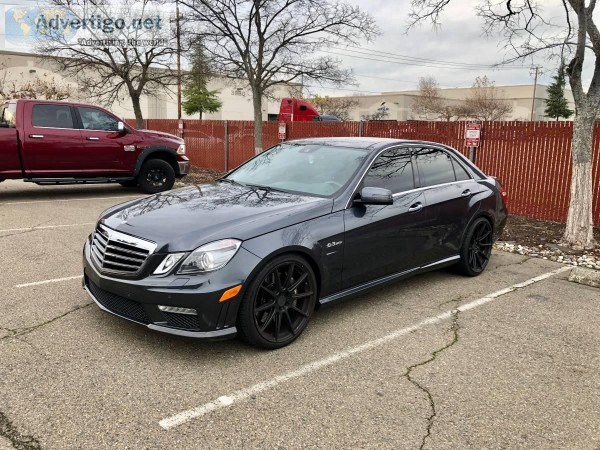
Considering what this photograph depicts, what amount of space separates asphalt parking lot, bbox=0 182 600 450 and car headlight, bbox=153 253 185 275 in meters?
0.62

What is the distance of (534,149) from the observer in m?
9.01

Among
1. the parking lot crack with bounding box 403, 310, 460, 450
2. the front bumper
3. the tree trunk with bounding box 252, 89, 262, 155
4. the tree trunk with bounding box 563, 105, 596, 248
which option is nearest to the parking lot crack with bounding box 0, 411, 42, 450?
the front bumper

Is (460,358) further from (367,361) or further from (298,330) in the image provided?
(298,330)

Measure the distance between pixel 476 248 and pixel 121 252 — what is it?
3.90 meters

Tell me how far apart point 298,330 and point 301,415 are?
957 millimetres

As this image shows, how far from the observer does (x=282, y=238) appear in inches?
142

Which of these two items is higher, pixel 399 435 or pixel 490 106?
pixel 490 106

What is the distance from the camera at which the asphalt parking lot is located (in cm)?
272

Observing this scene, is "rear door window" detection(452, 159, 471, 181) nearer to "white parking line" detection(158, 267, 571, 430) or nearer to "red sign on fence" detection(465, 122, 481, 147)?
"white parking line" detection(158, 267, 571, 430)

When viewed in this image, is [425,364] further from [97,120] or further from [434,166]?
[97,120]

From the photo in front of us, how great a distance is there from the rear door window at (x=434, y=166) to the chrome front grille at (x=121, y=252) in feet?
9.31

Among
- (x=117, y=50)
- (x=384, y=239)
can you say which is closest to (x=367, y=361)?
(x=384, y=239)

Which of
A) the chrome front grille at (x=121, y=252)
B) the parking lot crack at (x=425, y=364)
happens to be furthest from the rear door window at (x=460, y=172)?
the chrome front grille at (x=121, y=252)

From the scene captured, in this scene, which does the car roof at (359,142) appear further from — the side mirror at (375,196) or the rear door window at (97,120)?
the rear door window at (97,120)
